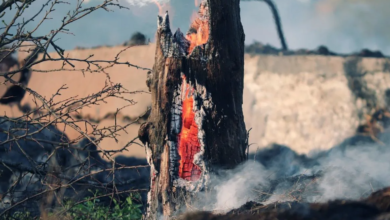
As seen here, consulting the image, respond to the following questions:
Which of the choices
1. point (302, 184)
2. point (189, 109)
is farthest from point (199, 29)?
point (302, 184)

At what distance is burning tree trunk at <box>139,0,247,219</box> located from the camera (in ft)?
12.6

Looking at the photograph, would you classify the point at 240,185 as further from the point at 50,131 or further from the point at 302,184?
the point at 50,131

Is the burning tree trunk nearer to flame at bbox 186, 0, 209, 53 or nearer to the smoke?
flame at bbox 186, 0, 209, 53

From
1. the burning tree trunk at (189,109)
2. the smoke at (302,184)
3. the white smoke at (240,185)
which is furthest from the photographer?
the burning tree trunk at (189,109)

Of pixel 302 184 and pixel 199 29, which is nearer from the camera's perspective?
pixel 302 184

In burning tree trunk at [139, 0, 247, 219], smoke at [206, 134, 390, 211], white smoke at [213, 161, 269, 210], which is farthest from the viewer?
burning tree trunk at [139, 0, 247, 219]

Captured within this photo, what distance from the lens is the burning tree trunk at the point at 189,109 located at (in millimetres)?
3832

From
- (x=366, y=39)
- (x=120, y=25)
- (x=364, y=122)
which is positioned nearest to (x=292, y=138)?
(x=364, y=122)

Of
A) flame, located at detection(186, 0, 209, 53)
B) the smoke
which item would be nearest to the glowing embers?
the smoke

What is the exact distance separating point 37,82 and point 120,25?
6.83 feet

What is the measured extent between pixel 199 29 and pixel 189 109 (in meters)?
0.75

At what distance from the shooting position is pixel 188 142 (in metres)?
3.88

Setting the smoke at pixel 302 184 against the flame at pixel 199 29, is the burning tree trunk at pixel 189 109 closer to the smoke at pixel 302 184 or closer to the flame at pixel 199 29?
the flame at pixel 199 29

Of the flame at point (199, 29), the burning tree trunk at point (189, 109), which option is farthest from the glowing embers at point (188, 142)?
the flame at point (199, 29)
